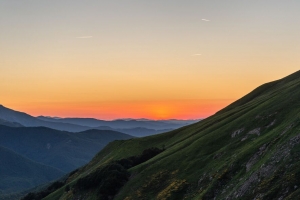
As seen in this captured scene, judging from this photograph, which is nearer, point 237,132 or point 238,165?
point 238,165

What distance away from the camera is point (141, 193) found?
66.5m

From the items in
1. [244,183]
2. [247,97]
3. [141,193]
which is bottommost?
[141,193]

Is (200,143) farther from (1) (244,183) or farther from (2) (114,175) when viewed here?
(1) (244,183)

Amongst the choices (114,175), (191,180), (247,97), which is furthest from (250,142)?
(247,97)

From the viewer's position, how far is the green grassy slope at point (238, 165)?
40750 millimetres

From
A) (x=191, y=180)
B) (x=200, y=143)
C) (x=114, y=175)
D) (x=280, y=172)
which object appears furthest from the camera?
(x=114, y=175)

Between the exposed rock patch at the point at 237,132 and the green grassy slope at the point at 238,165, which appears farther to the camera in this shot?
the exposed rock patch at the point at 237,132

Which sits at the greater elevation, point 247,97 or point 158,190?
point 247,97

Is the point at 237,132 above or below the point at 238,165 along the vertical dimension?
above

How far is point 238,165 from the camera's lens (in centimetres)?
5109

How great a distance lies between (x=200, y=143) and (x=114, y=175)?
25.6m

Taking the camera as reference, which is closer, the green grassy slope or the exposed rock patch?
the green grassy slope

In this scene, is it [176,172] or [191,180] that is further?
[176,172]

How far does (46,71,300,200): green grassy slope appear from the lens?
134 ft
